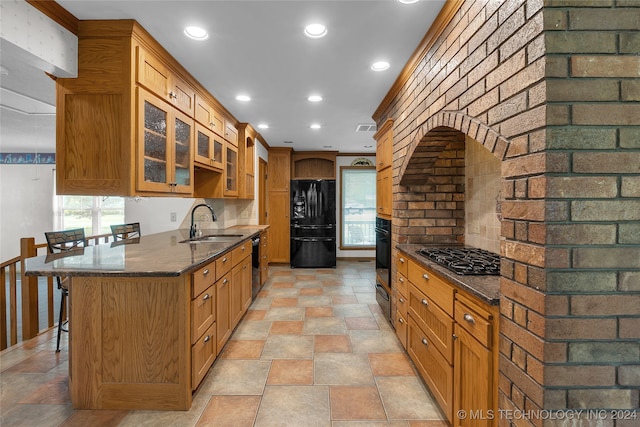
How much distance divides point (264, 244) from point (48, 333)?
100 inches

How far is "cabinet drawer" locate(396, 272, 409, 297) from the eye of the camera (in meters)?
2.45

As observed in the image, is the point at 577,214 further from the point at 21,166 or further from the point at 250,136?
the point at 21,166

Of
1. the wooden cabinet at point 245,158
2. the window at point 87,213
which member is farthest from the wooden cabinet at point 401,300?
the window at point 87,213

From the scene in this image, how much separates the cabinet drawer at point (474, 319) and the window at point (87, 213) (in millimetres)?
6887

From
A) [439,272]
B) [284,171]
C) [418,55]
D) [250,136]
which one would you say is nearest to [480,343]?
[439,272]

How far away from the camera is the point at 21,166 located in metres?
6.13

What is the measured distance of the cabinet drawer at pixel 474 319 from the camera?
4.13ft

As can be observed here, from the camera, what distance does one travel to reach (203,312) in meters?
2.10

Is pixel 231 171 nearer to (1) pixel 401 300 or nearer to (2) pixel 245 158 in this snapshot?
(2) pixel 245 158

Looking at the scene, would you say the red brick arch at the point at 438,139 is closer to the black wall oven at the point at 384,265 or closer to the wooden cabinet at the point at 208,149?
the black wall oven at the point at 384,265

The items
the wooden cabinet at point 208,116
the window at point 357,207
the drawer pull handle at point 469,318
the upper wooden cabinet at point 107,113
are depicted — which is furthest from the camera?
the window at point 357,207

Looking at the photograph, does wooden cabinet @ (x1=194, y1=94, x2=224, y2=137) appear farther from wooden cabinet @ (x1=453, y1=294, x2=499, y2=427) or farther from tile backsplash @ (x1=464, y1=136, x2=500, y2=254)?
wooden cabinet @ (x1=453, y1=294, x2=499, y2=427)

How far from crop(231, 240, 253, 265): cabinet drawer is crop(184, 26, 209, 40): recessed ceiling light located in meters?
1.73

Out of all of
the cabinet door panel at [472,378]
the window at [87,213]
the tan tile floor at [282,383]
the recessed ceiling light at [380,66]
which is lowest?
the tan tile floor at [282,383]
